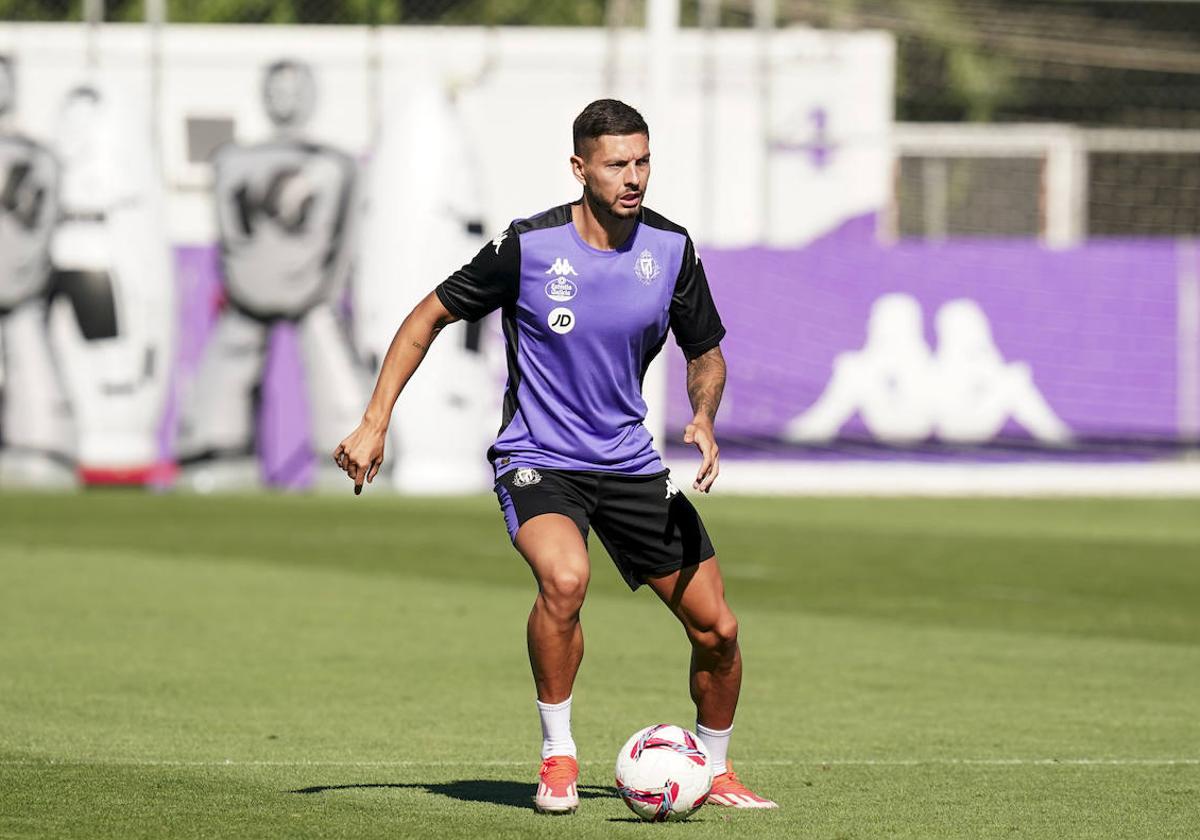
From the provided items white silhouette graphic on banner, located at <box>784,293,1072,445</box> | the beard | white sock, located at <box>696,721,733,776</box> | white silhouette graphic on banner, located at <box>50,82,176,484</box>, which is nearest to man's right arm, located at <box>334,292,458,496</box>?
the beard

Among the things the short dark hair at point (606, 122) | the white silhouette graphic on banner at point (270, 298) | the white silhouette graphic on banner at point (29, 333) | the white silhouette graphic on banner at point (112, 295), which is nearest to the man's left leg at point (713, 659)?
the short dark hair at point (606, 122)

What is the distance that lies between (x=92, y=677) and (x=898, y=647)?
168 inches

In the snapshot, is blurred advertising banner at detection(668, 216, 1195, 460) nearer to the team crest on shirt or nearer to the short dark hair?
the team crest on shirt

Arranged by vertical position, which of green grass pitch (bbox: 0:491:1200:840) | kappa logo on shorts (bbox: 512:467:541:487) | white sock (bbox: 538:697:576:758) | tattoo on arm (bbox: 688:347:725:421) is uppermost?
tattoo on arm (bbox: 688:347:725:421)

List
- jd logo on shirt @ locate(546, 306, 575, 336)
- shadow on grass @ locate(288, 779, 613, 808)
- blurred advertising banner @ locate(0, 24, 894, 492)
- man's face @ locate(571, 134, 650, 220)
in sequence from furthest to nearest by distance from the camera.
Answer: blurred advertising banner @ locate(0, 24, 894, 492)
shadow on grass @ locate(288, 779, 613, 808)
jd logo on shirt @ locate(546, 306, 575, 336)
man's face @ locate(571, 134, 650, 220)

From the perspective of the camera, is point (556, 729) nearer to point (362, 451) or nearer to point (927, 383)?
point (362, 451)

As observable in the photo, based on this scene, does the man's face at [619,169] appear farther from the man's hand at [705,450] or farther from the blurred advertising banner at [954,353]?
the blurred advertising banner at [954,353]

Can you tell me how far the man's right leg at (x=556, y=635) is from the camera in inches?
273

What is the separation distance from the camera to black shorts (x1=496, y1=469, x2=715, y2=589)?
7211 mm

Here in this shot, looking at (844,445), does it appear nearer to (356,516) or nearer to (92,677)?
(356,516)

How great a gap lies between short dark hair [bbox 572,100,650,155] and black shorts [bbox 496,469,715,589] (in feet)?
3.43

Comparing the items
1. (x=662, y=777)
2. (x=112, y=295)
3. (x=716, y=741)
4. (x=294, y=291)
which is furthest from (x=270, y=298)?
(x=662, y=777)

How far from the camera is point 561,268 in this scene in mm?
7168

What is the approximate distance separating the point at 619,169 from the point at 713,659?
1606 millimetres
